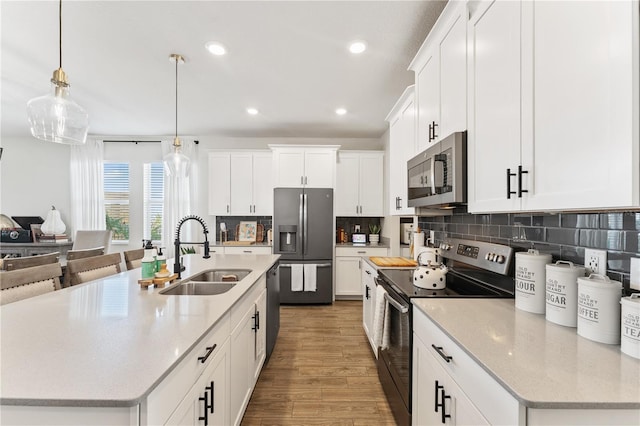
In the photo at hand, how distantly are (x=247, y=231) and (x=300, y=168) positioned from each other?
4.67 ft

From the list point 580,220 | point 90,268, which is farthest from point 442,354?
point 90,268

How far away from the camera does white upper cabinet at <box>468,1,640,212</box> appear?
732 millimetres

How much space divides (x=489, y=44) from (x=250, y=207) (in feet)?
12.8

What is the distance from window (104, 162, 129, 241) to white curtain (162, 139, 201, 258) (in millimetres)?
797

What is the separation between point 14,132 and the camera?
4.84 metres

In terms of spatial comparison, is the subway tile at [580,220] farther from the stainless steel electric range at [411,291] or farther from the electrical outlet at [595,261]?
the stainless steel electric range at [411,291]

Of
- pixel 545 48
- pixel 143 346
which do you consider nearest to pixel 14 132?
pixel 143 346

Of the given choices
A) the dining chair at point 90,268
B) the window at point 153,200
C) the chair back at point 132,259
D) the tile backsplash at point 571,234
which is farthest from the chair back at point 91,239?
the tile backsplash at point 571,234

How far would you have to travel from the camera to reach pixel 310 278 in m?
4.25

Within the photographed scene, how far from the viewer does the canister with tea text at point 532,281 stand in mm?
1254

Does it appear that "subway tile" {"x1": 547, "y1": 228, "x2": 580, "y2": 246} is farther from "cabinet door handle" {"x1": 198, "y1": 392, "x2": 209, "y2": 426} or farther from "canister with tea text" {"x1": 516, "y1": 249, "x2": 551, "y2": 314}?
"cabinet door handle" {"x1": 198, "y1": 392, "x2": 209, "y2": 426}

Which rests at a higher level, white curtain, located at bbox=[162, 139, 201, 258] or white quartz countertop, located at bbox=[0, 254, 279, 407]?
white curtain, located at bbox=[162, 139, 201, 258]

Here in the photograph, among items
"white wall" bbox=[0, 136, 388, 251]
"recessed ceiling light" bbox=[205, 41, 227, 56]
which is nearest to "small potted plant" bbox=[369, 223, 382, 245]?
"white wall" bbox=[0, 136, 388, 251]

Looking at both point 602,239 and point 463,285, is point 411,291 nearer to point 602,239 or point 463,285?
point 463,285
